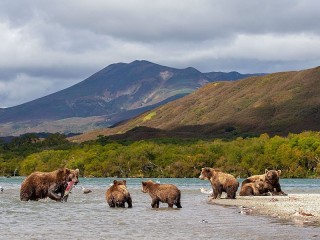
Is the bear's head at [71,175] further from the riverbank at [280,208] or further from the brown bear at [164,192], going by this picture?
the riverbank at [280,208]

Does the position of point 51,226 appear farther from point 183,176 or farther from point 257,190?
point 183,176

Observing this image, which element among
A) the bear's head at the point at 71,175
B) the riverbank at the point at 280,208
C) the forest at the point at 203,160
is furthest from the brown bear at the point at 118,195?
the forest at the point at 203,160

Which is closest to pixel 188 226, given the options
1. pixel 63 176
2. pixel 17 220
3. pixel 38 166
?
pixel 17 220

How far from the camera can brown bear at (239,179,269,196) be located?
4641 cm

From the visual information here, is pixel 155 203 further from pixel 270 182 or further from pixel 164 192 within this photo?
pixel 270 182

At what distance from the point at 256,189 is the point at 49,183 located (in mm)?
15920

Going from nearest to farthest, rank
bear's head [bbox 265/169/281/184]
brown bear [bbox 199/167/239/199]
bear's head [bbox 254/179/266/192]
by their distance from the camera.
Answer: brown bear [bbox 199/167/239/199] → bear's head [bbox 265/169/281/184] → bear's head [bbox 254/179/266/192]

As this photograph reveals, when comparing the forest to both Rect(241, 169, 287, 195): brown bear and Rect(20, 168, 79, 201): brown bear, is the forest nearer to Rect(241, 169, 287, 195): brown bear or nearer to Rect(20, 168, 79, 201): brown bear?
Rect(241, 169, 287, 195): brown bear

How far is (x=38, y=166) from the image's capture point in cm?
19762

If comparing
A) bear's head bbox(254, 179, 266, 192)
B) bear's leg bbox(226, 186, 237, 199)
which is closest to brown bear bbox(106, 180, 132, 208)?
bear's leg bbox(226, 186, 237, 199)

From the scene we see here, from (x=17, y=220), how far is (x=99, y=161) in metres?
162

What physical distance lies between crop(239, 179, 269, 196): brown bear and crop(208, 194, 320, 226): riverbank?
2020 millimetres

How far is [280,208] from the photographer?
3500 centimetres

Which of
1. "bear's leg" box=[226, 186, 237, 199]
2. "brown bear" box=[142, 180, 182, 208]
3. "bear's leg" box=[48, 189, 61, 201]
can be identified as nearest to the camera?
"brown bear" box=[142, 180, 182, 208]
